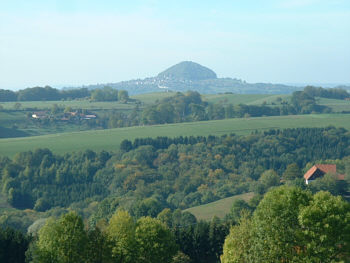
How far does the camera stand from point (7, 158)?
4279 inches

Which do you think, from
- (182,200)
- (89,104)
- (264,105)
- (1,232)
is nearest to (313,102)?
(264,105)

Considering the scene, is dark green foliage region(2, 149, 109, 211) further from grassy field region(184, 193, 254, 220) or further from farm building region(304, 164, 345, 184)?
farm building region(304, 164, 345, 184)

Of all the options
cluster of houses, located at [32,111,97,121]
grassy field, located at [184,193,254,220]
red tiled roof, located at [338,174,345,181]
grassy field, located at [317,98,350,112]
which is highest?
grassy field, located at [317,98,350,112]

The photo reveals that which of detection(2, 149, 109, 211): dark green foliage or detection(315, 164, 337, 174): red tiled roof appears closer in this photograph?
detection(315, 164, 337, 174): red tiled roof

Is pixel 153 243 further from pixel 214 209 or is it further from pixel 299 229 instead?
pixel 214 209

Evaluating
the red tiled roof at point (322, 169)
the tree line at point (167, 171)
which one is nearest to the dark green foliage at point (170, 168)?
the tree line at point (167, 171)

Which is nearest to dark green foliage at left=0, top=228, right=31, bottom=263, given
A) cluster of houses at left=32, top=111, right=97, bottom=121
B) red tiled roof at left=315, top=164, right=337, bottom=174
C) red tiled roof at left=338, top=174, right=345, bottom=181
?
red tiled roof at left=338, top=174, right=345, bottom=181

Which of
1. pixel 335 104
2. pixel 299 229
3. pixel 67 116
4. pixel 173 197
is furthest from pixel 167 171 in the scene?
pixel 335 104

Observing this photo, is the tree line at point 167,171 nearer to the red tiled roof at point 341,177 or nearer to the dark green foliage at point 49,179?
the dark green foliage at point 49,179

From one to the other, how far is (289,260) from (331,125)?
106554mm

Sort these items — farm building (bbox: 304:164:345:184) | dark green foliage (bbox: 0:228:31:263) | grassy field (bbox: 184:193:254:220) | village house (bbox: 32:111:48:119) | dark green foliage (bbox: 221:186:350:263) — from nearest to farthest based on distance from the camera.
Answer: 1. dark green foliage (bbox: 221:186:350:263)
2. dark green foliage (bbox: 0:228:31:263)
3. grassy field (bbox: 184:193:254:220)
4. farm building (bbox: 304:164:345:184)
5. village house (bbox: 32:111:48:119)

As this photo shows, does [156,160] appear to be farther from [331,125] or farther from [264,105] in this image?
[264,105]

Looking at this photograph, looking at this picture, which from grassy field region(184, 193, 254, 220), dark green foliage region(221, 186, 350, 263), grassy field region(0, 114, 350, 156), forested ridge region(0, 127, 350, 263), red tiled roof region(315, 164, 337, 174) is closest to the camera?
dark green foliage region(221, 186, 350, 263)

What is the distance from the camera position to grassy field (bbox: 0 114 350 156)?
118 metres
